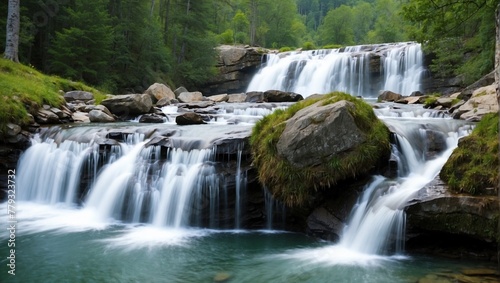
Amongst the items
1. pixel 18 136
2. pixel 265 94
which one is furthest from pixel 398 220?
pixel 265 94

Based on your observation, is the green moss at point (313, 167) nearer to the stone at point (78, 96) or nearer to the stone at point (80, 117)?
the stone at point (80, 117)

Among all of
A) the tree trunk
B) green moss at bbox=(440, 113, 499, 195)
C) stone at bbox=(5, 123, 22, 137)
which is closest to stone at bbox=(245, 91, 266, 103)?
the tree trunk

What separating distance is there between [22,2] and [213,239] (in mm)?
20836

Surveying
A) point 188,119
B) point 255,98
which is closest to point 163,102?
point 255,98

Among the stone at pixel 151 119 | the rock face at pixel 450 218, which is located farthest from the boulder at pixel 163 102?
the rock face at pixel 450 218

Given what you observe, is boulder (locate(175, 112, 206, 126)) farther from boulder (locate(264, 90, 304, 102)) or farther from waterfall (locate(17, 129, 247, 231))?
boulder (locate(264, 90, 304, 102))

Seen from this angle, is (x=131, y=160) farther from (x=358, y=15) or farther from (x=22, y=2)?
(x=358, y=15)

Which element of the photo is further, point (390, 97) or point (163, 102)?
point (163, 102)

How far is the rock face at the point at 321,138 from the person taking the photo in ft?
25.0

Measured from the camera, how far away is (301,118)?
26.6 ft

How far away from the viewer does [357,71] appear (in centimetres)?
2742

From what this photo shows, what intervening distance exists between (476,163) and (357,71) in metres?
21.7

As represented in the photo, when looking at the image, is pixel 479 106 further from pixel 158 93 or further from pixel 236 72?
pixel 236 72

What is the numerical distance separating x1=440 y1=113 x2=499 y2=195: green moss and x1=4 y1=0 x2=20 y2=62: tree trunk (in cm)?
1817
